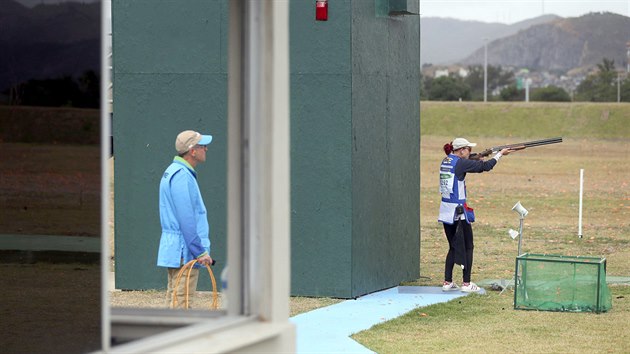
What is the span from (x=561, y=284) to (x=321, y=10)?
353 centimetres

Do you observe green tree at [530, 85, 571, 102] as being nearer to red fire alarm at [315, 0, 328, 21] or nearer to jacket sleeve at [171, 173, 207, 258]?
red fire alarm at [315, 0, 328, 21]

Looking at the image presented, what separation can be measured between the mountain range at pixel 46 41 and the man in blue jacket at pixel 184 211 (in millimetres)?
21589

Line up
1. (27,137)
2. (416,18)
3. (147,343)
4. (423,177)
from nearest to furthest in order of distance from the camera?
1. (147,343)
2. (416,18)
3. (423,177)
4. (27,137)

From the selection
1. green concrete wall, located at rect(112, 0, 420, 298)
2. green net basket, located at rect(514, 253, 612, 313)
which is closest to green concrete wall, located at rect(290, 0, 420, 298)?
green concrete wall, located at rect(112, 0, 420, 298)

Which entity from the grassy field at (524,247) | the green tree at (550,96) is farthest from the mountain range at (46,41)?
the green tree at (550,96)

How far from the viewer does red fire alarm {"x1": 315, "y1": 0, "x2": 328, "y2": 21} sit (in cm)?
1259

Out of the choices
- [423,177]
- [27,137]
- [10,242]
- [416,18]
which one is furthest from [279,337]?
[27,137]

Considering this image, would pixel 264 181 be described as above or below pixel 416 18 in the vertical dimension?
below

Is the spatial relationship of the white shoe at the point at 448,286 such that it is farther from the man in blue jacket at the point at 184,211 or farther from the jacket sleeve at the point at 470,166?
the man in blue jacket at the point at 184,211

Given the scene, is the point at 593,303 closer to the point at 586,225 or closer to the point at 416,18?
the point at 416,18

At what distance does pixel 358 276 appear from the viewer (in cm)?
1295

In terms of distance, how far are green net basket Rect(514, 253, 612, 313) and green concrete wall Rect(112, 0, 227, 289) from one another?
3046mm

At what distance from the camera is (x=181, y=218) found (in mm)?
9336

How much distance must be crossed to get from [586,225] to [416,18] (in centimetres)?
939
